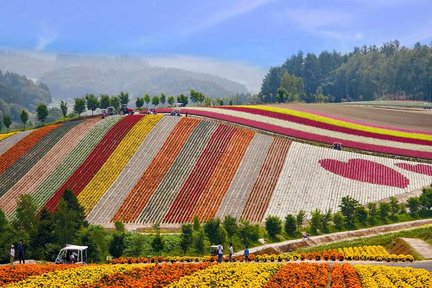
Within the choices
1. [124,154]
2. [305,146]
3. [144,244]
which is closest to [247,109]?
[305,146]

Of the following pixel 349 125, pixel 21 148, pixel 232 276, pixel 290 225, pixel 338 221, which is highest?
pixel 349 125

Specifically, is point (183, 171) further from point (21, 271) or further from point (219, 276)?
point (219, 276)

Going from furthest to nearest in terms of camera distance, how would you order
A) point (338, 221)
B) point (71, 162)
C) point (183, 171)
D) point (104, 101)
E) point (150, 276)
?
point (104, 101) < point (71, 162) < point (183, 171) < point (338, 221) < point (150, 276)

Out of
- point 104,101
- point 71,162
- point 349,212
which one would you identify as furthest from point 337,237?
point 104,101

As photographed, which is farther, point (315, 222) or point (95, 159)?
point (95, 159)

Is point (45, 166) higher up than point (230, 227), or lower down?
higher up

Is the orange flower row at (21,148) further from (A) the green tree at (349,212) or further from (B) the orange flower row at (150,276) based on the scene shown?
(B) the orange flower row at (150,276)
